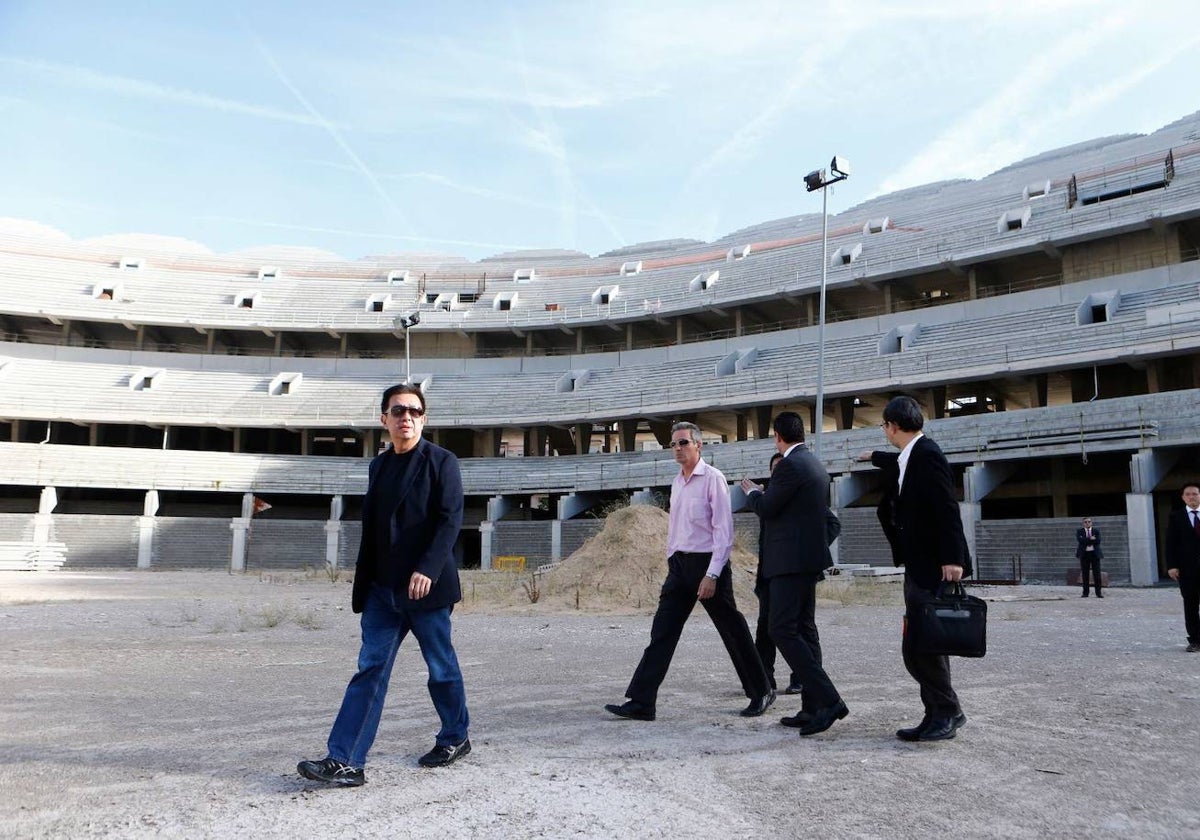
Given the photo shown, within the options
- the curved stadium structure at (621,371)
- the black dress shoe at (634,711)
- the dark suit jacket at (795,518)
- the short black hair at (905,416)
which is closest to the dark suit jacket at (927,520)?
the short black hair at (905,416)

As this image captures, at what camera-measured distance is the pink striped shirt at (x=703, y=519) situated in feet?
18.2

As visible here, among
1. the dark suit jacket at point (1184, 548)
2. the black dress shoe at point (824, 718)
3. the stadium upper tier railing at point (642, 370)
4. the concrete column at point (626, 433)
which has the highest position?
the stadium upper tier railing at point (642, 370)

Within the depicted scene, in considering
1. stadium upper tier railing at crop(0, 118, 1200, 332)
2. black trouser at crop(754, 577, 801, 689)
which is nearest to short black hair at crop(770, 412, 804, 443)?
black trouser at crop(754, 577, 801, 689)

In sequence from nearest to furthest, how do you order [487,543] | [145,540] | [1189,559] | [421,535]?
[421,535]
[1189,559]
[145,540]
[487,543]

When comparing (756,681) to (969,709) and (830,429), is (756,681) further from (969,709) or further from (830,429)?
(830,429)

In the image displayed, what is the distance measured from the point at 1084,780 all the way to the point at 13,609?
15676mm

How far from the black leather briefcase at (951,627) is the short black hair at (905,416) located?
3.26ft

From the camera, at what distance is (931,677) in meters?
4.64

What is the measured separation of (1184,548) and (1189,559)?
114mm

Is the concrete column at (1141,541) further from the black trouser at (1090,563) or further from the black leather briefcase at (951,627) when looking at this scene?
the black leather briefcase at (951,627)

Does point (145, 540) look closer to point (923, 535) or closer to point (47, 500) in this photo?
point (47, 500)

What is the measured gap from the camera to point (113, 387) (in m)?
40.9

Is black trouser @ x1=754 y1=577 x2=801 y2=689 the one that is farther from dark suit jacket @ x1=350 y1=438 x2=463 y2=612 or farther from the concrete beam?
the concrete beam

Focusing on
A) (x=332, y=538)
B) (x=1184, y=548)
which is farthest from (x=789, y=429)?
(x=332, y=538)
